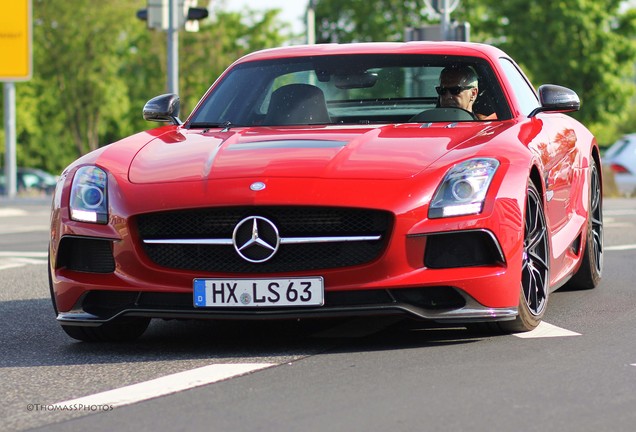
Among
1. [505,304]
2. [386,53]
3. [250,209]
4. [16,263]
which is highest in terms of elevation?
[386,53]

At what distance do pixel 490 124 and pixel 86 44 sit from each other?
188 ft

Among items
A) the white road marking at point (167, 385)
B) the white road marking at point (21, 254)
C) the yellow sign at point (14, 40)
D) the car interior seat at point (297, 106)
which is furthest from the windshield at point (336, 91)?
the yellow sign at point (14, 40)

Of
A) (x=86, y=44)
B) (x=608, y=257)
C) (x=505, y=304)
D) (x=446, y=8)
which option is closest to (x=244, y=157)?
(x=505, y=304)

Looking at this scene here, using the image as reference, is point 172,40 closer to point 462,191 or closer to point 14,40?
point 14,40

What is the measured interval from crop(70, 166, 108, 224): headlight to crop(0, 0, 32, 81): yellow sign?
2372cm

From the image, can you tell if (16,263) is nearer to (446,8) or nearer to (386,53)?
(386,53)

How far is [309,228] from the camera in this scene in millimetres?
5945

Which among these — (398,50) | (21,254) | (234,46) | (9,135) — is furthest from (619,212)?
(234,46)

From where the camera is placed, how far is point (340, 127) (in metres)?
7.00

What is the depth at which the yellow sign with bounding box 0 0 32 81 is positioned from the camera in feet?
96.7

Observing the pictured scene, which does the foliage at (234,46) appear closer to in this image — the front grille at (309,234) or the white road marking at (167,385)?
the front grille at (309,234)

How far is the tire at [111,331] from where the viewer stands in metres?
6.50

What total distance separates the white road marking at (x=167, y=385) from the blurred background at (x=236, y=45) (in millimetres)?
46308

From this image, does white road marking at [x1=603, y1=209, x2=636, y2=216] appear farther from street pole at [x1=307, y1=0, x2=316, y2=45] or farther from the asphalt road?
street pole at [x1=307, y1=0, x2=316, y2=45]
